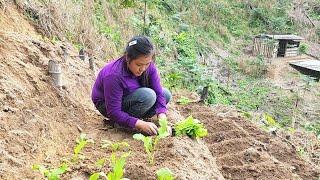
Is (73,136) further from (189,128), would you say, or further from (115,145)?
(189,128)

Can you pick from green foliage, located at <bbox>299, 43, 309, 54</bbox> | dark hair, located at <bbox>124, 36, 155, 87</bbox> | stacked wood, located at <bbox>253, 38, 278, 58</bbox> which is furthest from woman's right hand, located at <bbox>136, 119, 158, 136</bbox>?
green foliage, located at <bbox>299, 43, 309, 54</bbox>

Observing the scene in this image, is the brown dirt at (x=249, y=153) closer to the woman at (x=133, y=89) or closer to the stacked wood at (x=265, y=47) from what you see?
the woman at (x=133, y=89)

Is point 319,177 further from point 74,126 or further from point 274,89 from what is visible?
point 274,89

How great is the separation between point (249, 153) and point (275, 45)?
Result: 537 inches

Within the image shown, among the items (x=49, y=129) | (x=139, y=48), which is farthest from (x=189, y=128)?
(x=49, y=129)

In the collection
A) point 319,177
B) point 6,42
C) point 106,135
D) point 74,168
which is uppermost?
point 6,42

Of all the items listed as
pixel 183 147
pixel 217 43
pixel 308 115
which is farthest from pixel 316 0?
pixel 183 147

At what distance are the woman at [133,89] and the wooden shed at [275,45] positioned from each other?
44.8 ft

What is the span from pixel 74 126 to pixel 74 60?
1.72 metres

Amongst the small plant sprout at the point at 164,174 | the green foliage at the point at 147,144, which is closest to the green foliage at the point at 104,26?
the green foliage at the point at 147,144

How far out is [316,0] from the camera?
77.4 ft

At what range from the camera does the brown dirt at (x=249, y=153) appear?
11.9ft

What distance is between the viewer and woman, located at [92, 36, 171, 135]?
3.21 metres

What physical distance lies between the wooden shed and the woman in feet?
44.8
